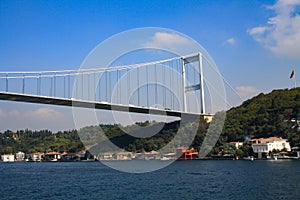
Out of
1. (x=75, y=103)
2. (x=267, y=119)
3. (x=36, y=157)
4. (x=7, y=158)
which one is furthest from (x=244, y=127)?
(x=7, y=158)

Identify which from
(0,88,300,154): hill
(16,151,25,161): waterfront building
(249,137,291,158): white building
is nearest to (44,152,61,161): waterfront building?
(16,151,25,161): waterfront building

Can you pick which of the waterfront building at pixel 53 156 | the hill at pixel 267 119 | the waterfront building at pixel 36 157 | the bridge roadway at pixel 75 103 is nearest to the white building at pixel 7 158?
the waterfront building at pixel 36 157

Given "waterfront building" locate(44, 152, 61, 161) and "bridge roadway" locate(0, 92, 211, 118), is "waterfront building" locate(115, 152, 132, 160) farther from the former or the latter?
"bridge roadway" locate(0, 92, 211, 118)

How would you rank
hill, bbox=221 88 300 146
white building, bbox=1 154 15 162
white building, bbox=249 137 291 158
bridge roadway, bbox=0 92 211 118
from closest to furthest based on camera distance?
bridge roadway, bbox=0 92 211 118
white building, bbox=249 137 291 158
hill, bbox=221 88 300 146
white building, bbox=1 154 15 162

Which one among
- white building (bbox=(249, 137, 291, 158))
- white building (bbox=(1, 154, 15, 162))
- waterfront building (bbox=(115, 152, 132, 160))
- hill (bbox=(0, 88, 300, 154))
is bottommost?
white building (bbox=(1, 154, 15, 162))

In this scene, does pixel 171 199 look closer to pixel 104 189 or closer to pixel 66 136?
pixel 104 189

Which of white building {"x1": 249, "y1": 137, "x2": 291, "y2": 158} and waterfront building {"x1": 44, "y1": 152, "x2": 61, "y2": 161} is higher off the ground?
white building {"x1": 249, "y1": 137, "x2": 291, "y2": 158}

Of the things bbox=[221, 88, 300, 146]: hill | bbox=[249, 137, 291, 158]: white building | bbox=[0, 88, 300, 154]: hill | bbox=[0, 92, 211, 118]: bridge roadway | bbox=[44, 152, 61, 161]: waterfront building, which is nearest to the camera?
bbox=[0, 92, 211, 118]: bridge roadway

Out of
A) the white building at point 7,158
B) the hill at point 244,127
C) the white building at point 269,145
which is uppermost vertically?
the hill at point 244,127

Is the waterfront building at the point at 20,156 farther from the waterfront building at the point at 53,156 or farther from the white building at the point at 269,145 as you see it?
the white building at the point at 269,145

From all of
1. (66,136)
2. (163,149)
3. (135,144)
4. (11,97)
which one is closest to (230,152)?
(163,149)

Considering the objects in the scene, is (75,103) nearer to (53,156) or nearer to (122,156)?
(122,156)

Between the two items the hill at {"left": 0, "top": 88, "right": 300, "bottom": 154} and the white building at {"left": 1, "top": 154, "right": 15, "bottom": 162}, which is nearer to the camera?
the hill at {"left": 0, "top": 88, "right": 300, "bottom": 154}
